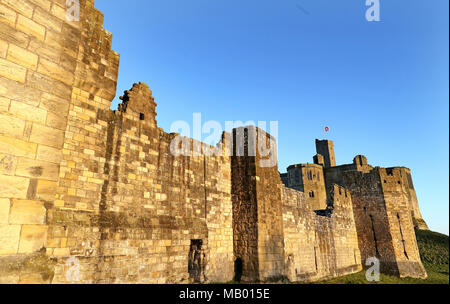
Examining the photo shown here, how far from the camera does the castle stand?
2.65 meters

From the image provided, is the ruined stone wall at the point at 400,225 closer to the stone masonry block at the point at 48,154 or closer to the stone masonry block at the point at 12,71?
the stone masonry block at the point at 48,154

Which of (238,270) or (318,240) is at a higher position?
(318,240)

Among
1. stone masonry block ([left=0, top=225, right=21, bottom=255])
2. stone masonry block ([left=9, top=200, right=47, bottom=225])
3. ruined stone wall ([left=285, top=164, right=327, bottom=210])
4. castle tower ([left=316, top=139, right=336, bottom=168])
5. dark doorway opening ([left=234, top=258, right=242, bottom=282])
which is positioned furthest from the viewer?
castle tower ([left=316, top=139, right=336, bottom=168])

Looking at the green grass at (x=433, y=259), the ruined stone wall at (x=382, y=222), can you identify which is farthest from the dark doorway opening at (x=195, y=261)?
the ruined stone wall at (x=382, y=222)

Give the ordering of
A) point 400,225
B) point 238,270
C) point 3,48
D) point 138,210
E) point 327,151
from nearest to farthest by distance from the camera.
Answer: point 3,48 < point 138,210 < point 238,270 < point 400,225 < point 327,151

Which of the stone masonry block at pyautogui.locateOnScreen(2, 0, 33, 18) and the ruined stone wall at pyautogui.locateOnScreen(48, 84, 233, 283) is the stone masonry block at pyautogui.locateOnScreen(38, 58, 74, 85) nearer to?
the stone masonry block at pyautogui.locateOnScreen(2, 0, 33, 18)

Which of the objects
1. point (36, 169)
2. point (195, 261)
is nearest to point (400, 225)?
point (195, 261)

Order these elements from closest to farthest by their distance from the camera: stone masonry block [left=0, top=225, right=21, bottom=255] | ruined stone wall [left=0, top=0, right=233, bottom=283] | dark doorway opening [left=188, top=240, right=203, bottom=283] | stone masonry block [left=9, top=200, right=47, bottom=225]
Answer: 1. stone masonry block [left=0, top=225, right=21, bottom=255]
2. stone masonry block [left=9, top=200, right=47, bottom=225]
3. ruined stone wall [left=0, top=0, right=233, bottom=283]
4. dark doorway opening [left=188, top=240, right=203, bottom=283]

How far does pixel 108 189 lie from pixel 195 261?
13.4ft

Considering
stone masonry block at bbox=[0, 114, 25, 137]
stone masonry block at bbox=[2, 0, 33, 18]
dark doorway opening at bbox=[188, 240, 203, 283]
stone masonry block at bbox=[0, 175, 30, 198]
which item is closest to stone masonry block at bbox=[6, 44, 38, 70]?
stone masonry block at bbox=[2, 0, 33, 18]

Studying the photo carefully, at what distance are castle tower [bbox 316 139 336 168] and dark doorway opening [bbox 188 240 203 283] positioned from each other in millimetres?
44859

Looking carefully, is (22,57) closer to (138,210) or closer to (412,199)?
(138,210)

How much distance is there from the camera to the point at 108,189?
286 inches

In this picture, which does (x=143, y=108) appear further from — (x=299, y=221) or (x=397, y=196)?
(x=397, y=196)
